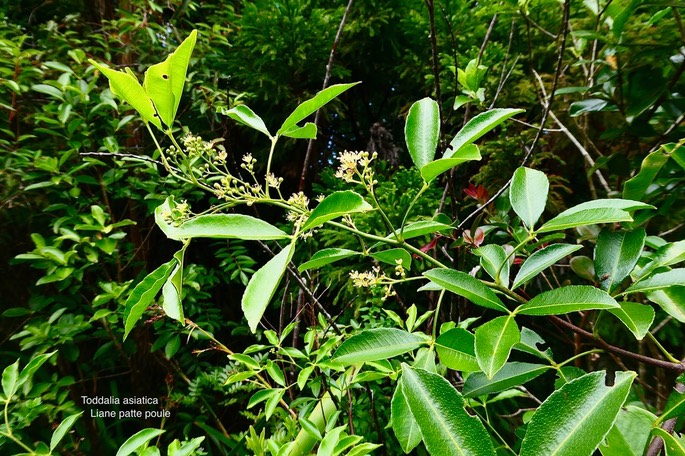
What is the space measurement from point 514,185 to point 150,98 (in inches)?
14.9

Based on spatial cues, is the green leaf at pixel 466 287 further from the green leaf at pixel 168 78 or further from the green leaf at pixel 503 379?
the green leaf at pixel 168 78

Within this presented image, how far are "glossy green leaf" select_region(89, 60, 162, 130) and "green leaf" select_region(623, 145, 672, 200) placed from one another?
1.78 feet

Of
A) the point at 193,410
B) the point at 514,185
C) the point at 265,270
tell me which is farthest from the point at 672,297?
the point at 193,410

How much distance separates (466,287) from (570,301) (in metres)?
0.08

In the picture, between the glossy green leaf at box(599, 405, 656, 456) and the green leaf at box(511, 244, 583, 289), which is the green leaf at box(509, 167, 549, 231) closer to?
the green leaf at box(511, 244, 583, 289)

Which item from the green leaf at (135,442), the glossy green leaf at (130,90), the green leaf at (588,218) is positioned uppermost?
the glossy green leaf at (130,90)

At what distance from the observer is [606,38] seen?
72cm

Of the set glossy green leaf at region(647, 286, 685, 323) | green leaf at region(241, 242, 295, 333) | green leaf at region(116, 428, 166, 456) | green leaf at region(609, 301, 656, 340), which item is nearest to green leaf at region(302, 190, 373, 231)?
green leaf at region(241, 242, 295, 333)

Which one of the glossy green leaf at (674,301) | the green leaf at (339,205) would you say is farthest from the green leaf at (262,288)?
the glossy green leaf at (674,301)

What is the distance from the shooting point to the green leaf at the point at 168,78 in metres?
0.31

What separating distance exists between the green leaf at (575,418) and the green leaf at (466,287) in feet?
0.30

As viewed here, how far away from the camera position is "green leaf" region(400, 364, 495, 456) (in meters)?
0.22

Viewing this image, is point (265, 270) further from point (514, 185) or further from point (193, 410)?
point (193, 410)

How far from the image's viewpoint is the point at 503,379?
14.8 inches
